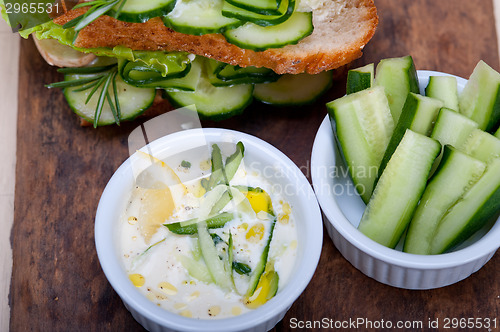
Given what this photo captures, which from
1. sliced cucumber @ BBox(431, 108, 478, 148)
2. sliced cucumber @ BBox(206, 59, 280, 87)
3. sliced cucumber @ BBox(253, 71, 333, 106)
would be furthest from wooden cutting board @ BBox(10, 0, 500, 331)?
sliced cucumber @ BBox(431, 108, 478, 148)

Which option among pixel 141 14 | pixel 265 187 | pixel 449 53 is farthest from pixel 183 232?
pixel 449 53

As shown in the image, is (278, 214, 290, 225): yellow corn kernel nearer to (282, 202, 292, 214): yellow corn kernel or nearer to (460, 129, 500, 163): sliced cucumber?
(282, 202, 292, 214): yellow corn kernel

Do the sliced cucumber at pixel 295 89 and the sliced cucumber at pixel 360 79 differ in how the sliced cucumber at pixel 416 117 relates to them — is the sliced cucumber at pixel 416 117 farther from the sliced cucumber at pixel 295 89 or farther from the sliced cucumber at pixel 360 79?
the sliced cucumber at pixel 295 89

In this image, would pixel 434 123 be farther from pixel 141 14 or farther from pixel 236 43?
pixel 141 14

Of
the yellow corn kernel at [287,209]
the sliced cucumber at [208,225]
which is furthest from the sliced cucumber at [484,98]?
the sliced cucumber at [208,225]

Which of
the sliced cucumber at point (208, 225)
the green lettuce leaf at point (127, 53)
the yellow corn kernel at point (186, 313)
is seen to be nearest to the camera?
the yellow corn kernel at point (186, 313)

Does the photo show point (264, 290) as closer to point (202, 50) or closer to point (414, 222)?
point (414, 222)
